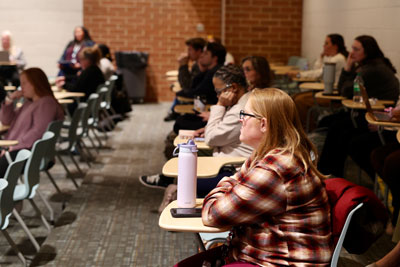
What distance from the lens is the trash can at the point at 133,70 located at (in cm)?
1173

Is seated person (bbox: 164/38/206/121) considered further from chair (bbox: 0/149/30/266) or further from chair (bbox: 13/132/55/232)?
chair (bbox: 0/149/30/266)

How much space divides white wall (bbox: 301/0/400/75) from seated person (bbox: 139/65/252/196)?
265 centimetres

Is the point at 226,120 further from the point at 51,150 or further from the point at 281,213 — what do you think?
the point at 281,213

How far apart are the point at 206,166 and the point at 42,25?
9.58 meters

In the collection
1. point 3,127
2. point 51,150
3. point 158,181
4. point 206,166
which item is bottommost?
→ point 158,181

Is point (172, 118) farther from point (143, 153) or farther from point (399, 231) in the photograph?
point (399, 231)

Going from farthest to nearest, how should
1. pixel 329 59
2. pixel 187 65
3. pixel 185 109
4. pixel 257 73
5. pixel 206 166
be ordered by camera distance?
pixel 329 59
pixel 187 65
pixel 185 109
pixel 257 73
pixel 206 166

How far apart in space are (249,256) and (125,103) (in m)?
7.76

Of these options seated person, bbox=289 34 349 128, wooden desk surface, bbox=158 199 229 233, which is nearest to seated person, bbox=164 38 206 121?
seated person, bbox=289 34 349 128

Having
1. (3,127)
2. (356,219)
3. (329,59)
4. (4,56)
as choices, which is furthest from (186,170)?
(4,56)

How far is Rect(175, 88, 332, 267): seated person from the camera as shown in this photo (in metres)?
2.18

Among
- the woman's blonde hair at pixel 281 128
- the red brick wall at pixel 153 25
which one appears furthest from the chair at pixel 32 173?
the red brick wall at pixel 153 25

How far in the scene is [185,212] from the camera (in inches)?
97.7

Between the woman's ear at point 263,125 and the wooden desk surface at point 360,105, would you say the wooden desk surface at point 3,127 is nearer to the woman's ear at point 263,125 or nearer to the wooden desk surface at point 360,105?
the wooden desk surface at point 360,105
